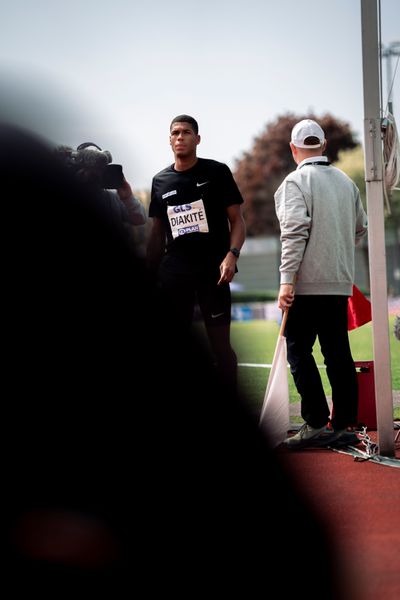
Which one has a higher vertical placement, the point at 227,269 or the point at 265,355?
the point at 227,269

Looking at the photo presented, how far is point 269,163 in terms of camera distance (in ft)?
172

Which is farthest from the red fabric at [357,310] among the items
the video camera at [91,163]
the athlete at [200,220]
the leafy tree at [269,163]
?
the leafy tree at [269,163]

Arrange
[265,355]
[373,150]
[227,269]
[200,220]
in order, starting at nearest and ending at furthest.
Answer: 1. [373,150]
2. [227,269]
3. [200,220]
4. [265,355]

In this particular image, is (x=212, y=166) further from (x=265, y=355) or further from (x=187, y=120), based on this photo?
(x=265, y=355)

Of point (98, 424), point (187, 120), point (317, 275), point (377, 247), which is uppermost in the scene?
point (187, 120)

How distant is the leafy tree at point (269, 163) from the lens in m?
50.7

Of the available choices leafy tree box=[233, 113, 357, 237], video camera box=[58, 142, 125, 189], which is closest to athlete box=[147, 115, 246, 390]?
A: video camera box=[58, 142, 125, 189]

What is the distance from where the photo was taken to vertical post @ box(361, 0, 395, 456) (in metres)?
4.37

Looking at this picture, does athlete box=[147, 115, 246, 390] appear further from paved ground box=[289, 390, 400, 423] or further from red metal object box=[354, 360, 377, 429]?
paved ground box=[289, 390, 400, 423]

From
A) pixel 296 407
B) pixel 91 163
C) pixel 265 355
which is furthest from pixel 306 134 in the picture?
pixel 265 355

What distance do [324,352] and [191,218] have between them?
125cm

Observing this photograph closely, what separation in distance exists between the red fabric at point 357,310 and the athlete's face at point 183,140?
57.2 inches

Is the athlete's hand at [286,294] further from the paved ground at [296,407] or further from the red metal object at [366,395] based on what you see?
the paved ground at [296,407]

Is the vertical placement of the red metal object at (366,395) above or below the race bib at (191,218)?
below
